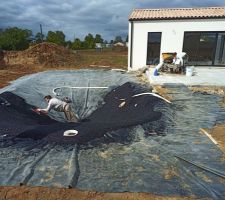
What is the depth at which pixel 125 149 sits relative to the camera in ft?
14.2

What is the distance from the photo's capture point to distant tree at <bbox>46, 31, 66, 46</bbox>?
41312 millimetres

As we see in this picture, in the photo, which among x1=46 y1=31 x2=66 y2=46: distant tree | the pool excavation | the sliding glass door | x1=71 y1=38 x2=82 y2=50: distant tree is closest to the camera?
the pool excavation

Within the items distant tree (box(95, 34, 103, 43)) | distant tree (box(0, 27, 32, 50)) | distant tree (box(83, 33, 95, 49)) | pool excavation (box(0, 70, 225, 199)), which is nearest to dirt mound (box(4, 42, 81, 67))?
distant tree (box(0, 27, 32, 50))

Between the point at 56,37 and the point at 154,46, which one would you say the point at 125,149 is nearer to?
the point at 154,46

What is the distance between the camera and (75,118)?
289 inches

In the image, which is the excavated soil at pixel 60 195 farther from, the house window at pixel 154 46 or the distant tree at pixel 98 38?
the distant tree at pixel 98 38

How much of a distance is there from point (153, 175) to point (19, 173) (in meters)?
2.05

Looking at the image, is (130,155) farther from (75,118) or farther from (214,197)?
(75,118)

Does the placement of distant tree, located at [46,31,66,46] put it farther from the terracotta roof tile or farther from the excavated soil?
the excavated soil

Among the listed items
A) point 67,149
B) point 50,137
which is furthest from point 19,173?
point 50,137

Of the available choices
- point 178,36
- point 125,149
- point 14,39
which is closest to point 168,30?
point 178,36

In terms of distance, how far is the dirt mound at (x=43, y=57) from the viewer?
873 inches

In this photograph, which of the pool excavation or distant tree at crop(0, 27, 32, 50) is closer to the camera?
the pool excavation

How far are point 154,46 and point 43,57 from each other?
13.0m
